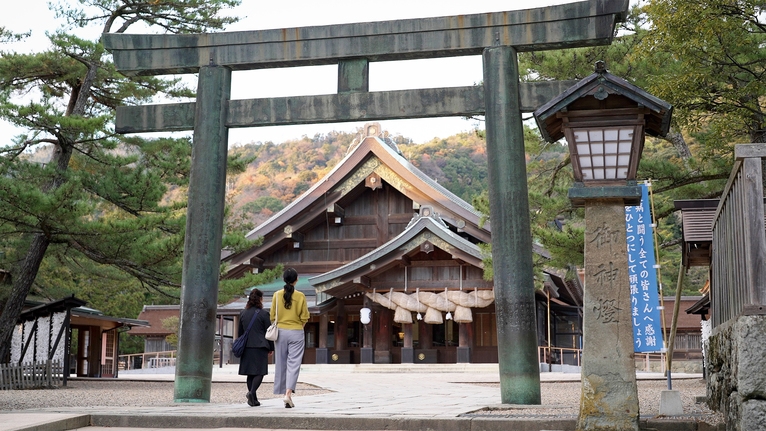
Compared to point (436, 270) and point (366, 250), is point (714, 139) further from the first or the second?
point (366, 250)

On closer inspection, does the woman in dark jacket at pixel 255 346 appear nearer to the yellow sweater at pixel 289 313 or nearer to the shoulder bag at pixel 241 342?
the shoulder bag at pixel 241 342

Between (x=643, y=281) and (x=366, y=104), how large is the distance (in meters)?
4.41

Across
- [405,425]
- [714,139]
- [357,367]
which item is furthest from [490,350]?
[405,425]

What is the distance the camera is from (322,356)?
79.4 feet

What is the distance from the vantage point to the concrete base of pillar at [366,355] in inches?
920

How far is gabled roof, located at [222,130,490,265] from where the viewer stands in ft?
79.9

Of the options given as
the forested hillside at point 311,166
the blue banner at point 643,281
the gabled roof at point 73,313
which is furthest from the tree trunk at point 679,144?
the forested hillside at point 311,166

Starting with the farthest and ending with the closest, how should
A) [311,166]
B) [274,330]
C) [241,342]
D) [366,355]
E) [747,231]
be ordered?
[311,166] → [366,355] → [241,342] → [274,330] → [747,231]

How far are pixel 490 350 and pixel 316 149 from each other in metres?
58.9

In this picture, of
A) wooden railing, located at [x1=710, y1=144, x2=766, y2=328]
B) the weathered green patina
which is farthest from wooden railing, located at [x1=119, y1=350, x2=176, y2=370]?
wooden railing, located at [x1=710, y1=144, x2=766, y2=328]

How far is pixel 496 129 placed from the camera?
9039 millimetres

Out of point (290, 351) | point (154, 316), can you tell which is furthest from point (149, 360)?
point (290, 351)

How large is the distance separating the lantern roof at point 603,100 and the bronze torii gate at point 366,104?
8.77ft

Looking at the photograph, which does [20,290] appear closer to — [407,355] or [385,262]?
[385,262]
